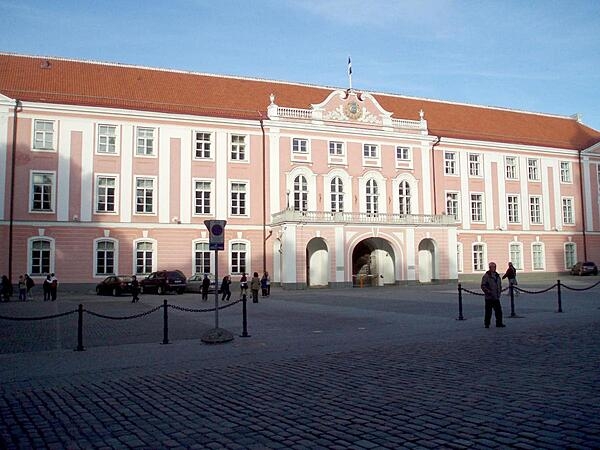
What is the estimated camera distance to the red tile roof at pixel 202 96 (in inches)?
1566

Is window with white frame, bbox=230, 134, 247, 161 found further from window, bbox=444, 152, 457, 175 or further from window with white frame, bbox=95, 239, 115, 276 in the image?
window, bbox=444, 152, 457, 175

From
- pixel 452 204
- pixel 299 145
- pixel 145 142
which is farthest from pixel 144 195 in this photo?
pixel 452 204

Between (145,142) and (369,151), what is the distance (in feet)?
57.2

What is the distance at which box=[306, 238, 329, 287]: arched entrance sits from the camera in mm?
41906

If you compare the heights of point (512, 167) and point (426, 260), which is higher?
point (512, 167)

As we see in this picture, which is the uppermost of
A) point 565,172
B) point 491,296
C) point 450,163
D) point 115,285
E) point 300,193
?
point 450,163

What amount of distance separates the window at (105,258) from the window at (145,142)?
6.68m

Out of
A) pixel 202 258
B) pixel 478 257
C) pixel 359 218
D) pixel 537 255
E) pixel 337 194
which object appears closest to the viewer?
pixel 202 258

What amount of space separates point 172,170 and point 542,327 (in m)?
30.2

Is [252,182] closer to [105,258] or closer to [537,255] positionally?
[105,258]

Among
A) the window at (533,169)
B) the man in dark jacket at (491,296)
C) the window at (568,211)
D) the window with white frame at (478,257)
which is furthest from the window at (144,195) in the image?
the window at (568,211)

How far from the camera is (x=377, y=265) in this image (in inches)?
1741

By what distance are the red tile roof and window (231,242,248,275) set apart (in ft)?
31.4

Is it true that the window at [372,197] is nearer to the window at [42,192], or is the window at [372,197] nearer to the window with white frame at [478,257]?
the window with white frame at [478,257]
